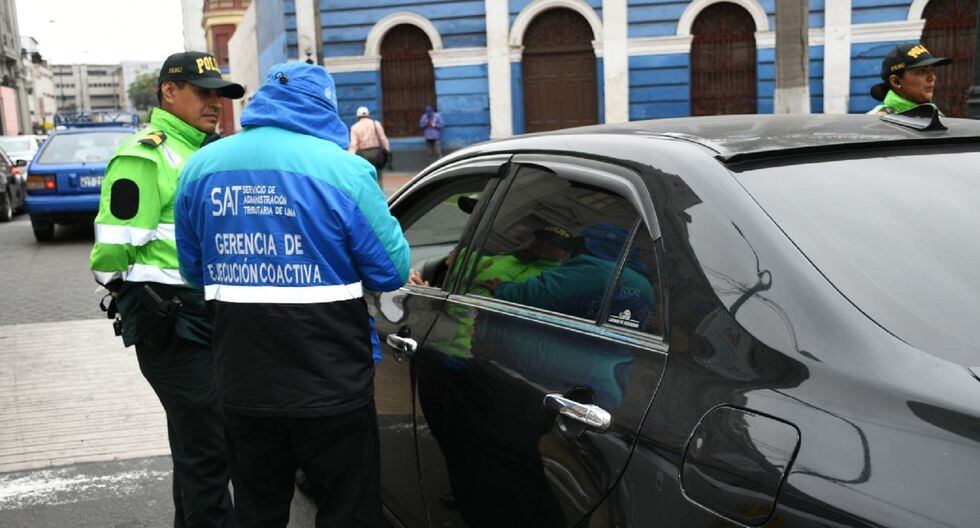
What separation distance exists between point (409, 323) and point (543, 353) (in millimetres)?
862

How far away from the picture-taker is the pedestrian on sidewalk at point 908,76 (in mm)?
5496

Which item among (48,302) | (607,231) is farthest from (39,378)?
(607,231)

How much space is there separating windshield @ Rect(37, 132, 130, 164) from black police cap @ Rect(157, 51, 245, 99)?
1159 cm

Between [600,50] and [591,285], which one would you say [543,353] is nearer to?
[591,285]

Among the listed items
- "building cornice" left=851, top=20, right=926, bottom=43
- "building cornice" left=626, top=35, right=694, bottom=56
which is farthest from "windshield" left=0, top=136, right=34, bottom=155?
"building cornice" left=851, top=20, right=926, bottom=43

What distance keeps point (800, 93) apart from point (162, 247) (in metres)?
8.89

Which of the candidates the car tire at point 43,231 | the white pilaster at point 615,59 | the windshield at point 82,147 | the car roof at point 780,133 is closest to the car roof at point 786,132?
the car roof at point 780,133

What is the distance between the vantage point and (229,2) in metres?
57.3

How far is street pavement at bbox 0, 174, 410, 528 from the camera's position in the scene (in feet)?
14.9

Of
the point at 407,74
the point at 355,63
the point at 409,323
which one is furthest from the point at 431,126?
the point at 409,323

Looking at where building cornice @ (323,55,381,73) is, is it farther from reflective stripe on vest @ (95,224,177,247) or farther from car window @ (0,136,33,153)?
reflective stripe on vest @ (95,224,177,247)

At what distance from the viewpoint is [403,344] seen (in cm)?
324

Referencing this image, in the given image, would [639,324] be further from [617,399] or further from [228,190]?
[228,190]

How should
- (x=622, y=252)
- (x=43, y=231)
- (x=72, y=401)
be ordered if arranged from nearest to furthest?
1. (x=622, y=252)
2. (x=72, y=401)
3. (x=43, y=231)
